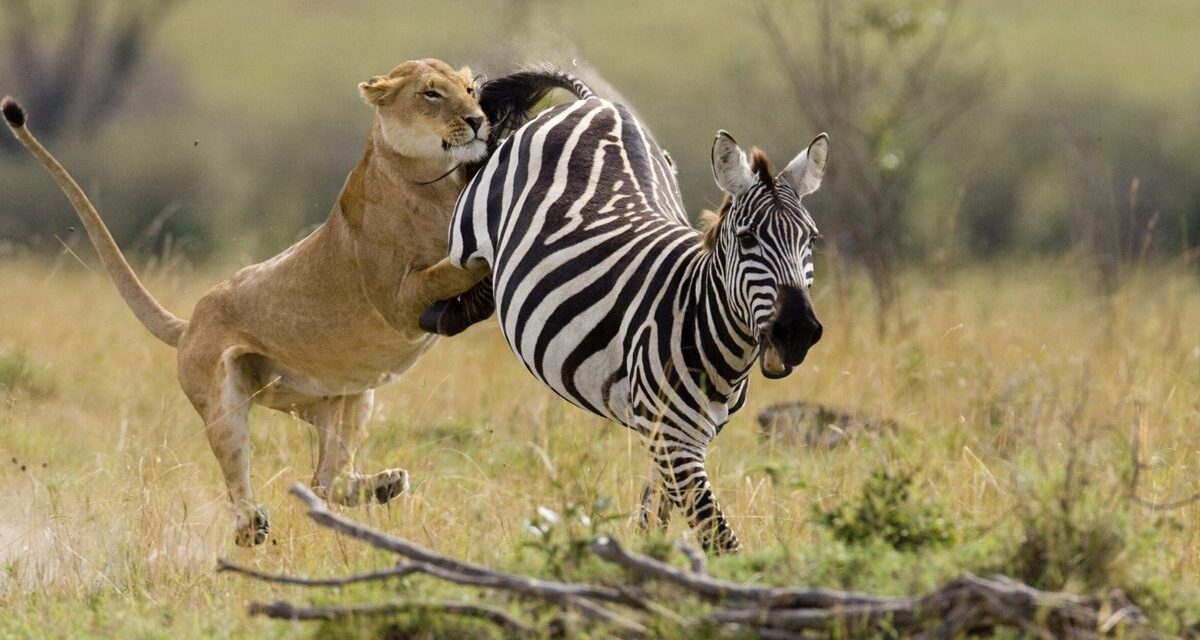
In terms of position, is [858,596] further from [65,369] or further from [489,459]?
[65,369]

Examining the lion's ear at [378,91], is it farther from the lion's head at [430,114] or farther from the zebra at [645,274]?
the zebra at [645,274]

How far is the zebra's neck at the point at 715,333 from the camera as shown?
18.1 ft

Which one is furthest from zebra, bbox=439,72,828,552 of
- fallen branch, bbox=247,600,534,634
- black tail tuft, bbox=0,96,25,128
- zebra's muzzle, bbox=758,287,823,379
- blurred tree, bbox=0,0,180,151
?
blurred tree, bbox=0,0,180,151

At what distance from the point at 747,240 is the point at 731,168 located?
11.2 inches

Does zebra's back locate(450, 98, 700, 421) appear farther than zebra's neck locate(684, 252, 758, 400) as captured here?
Yes

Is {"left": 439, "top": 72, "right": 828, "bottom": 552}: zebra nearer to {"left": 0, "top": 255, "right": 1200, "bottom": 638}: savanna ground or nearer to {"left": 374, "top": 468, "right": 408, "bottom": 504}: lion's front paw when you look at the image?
{"left": 0, "top": 255, "right": 1200, "bottom": 638}: savanna ground

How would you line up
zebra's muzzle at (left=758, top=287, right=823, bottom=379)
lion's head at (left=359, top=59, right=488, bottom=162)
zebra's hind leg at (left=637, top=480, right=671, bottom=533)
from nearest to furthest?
1. zebra's muzzle at (left=758, top=287, right=823, bottom=379)
2. zebra's hind leg at (left=637, top=480, right=671, bottom=533)
3. lion's head at (left=359, top=59, right=488, bottom=162)

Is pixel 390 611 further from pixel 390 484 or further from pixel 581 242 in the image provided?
pixel 390 484

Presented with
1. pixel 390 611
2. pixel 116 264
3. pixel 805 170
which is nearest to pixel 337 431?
pixel 116 264

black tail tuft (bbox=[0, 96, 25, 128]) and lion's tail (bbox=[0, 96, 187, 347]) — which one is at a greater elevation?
black tail tuft (bbox=[0, 96, 25, 128])

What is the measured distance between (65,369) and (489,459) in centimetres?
376

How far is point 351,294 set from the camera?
24.1 ft

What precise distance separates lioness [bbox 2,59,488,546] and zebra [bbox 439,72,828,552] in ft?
1.31

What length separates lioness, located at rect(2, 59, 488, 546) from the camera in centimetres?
711
